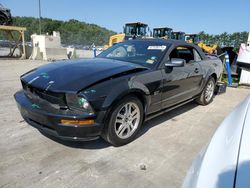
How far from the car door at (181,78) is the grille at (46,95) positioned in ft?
5.44

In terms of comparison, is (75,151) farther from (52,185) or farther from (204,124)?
(204,124)

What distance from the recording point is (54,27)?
67.9 m

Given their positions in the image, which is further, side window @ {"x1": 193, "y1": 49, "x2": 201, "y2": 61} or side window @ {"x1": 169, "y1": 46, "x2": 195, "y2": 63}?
side window @ {"x1": 193, "y1": 49, "x2": 201, "y2": 61}

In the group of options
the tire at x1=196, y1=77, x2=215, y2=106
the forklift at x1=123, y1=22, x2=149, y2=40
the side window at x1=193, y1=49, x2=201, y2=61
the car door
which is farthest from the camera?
the forklift at x1=123, y1=22, x2=149, y2=40

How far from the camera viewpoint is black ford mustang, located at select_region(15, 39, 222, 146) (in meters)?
2.43

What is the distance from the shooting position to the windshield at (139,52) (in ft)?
11.4

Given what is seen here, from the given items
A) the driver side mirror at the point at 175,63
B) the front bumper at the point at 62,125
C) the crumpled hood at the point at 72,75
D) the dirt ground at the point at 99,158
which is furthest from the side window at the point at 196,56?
the front bumper at the point at 62,125

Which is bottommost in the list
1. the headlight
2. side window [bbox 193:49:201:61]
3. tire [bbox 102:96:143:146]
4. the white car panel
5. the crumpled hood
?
tire [bbox 102:96:143:146]

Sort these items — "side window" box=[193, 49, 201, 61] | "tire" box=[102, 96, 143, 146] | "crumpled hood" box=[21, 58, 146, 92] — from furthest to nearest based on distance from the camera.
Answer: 1. "side window" box=[193, 49, 201, 61]
2. "tire" box=[102, 96, 143, 146]
3. "crumpled hood" box=[21, 58, 146, 92]

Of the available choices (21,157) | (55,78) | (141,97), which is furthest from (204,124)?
(21,157)

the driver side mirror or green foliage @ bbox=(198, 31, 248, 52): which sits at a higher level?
green foliage @ bbox=(198, 31, 248, 52)

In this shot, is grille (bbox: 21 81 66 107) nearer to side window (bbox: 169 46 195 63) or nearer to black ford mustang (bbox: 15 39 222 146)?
black ford mustang (bbox: 15 39 222 146)

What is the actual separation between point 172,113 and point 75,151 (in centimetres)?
236

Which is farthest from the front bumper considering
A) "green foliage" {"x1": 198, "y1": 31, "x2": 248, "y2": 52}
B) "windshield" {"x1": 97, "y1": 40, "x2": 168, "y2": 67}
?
"green foliage" {"x1": 198, "y1": 31, "x2": 248, "y2": 52}
